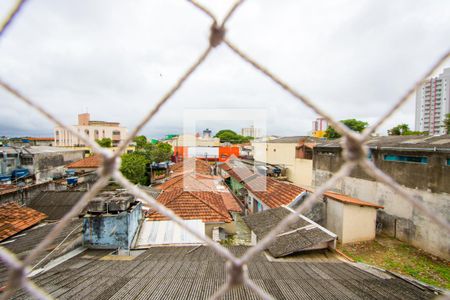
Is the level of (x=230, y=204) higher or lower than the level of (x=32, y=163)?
lower

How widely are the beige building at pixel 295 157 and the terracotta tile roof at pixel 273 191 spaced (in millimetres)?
4937

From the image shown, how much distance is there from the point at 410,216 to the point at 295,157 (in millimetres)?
9481

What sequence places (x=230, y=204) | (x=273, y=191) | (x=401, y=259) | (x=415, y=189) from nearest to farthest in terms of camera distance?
(x=401, y=259), (x=415, y=189), (x=230, y=204), (x=273, y=191)

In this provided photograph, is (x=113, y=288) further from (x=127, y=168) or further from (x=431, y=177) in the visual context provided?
(x=127, y=168)

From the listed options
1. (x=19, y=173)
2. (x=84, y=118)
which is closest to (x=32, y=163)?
(x=19, y=173)

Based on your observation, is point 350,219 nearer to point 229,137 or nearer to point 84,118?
point 84,118

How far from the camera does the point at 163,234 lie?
549 centimetres

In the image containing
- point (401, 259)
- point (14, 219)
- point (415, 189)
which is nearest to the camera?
point (14, 219)

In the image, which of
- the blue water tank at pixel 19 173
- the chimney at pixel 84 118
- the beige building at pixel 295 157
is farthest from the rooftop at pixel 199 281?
the chimney at pixel 84 118

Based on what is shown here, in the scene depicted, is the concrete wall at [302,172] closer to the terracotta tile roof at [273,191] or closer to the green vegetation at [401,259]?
the terracotta tile roof at [273,191]

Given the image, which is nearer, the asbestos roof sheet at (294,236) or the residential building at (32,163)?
the asbestos roof sheet at (294,236)

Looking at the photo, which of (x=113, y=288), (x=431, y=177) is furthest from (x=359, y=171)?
(x=113, y=288)

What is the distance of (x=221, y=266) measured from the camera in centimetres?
318

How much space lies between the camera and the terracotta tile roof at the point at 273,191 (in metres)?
8.53
